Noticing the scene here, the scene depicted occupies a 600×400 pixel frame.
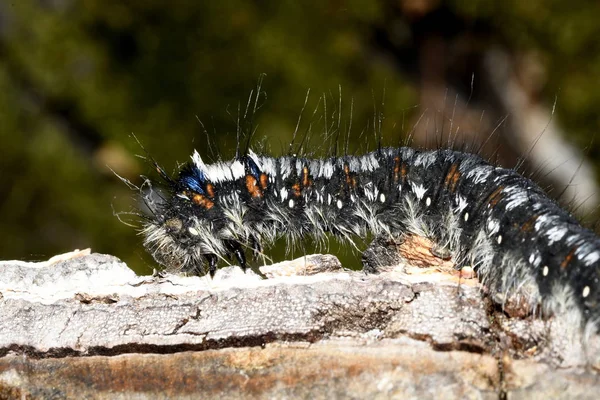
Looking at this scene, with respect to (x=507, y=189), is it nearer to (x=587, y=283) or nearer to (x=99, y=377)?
(x=587, y=283)

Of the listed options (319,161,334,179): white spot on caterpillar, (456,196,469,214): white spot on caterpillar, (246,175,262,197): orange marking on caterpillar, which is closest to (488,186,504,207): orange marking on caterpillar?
(456,196,469,214): white spot on caterpillar

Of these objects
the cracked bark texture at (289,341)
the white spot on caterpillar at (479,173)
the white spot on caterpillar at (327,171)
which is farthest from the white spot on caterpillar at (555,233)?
the white spot on caterpillar at (327,171)

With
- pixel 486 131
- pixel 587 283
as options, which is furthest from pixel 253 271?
pixel 486 131

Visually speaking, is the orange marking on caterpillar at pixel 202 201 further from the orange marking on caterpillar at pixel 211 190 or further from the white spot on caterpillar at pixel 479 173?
the white spot on caterpillar at pixel 479 173

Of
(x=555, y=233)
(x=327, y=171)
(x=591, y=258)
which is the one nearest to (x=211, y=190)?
(x=327, y=171)

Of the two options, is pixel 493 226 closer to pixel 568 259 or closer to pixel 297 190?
pixel 568 259

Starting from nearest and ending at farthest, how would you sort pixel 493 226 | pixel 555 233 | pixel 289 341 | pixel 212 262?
pixel 289 341 → pixel 555 233 → pixel 493 226 → pixel 212 262

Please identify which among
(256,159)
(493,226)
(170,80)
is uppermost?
(170,80)

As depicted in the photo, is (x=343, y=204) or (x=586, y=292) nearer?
(x=586, y=292)
